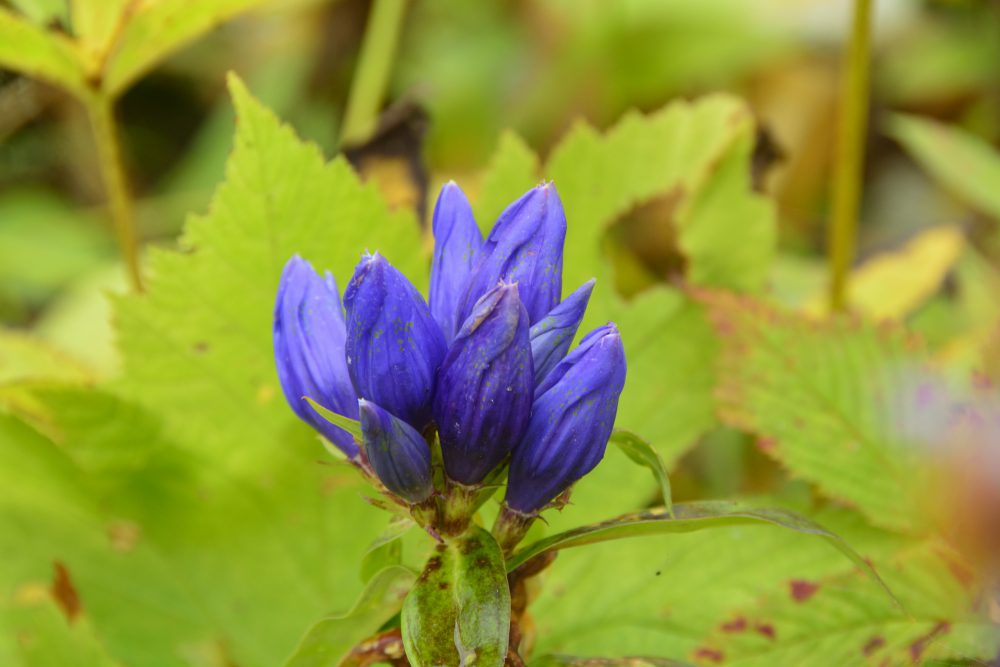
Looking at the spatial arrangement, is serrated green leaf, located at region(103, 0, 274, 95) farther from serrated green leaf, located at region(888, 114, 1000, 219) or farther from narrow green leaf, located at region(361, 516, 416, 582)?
serrated green leaf, located at region(888, 114, 1000, 219)

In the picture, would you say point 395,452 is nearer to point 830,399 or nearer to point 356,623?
point 356,623

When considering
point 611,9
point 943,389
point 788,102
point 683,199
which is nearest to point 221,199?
point 683,199

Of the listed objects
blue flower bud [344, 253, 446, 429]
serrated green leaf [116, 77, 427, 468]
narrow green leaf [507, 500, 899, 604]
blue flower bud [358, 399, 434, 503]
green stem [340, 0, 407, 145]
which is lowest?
narrow green leaf [507, 500, 899, 604]

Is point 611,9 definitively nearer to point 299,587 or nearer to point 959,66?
point 959,66

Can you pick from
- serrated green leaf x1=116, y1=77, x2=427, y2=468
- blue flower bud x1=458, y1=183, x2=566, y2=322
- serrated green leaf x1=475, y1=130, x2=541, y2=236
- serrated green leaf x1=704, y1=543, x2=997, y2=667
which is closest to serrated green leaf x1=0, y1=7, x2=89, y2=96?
serrated green leaf x1=116, y1=77, x2=427, y2=468

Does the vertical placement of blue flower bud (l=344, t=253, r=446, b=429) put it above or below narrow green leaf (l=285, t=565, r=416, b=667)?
above

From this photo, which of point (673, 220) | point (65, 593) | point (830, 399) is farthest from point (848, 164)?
point (65, 593)

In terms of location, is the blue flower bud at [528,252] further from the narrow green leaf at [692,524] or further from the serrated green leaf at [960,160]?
the serrated green leaf at [960,160]

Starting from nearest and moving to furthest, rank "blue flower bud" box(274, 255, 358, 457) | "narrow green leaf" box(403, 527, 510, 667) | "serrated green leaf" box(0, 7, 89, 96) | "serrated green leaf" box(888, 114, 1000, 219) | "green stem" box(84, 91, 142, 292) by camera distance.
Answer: "narrow green leaf" box(403, 527, 510, 667), "blue flower bud" box(274, 255, 358, 457), "serrated green leaf" box(0, 7, 89, 96), "green stem" box(84, 91, 142, 292), "serrated green leaf" box(888, 114, 1000, 219)
